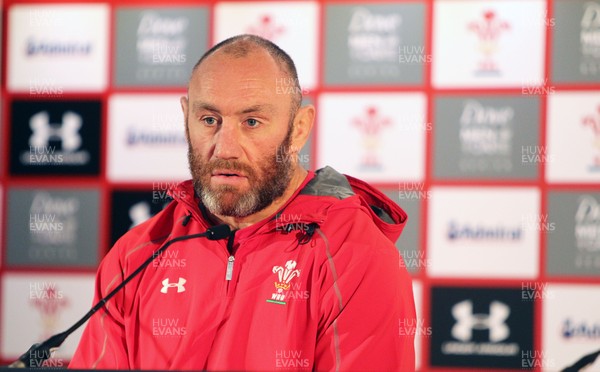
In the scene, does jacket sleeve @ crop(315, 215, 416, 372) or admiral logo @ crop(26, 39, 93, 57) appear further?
admiral logo @ crop(26, 39, 93, 57)

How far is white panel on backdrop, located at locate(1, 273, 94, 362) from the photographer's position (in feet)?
8.98

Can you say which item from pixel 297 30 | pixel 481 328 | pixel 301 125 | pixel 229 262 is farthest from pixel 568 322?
pixel 229 262

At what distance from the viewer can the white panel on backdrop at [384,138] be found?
8.49 feet

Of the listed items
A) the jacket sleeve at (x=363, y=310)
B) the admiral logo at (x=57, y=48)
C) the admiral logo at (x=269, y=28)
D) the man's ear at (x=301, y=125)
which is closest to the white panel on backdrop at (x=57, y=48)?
the admiral logo at (x=57, y=48)

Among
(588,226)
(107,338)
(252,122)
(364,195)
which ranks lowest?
(107,338)

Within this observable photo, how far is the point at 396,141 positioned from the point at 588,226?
696mm

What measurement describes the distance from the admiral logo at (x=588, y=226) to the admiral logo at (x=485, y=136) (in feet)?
0.90

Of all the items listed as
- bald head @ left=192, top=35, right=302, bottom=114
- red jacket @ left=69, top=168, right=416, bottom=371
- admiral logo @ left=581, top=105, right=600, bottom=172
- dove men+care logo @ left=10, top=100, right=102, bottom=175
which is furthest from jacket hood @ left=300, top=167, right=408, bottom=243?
dove men+care logo @ left=10, top=100, right=102, bottom=175

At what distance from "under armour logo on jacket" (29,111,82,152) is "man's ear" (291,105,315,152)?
161 cm

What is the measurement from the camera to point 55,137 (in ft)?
9.08

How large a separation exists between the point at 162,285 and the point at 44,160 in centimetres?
173

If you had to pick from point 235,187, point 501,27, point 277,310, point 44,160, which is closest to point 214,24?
point 44,160

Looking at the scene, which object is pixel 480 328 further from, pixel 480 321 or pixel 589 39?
pixel 589 39

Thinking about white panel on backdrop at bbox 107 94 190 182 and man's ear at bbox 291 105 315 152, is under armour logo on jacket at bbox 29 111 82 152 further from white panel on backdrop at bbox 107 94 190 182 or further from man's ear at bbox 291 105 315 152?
man's ear at bbox 291 105 315 152
